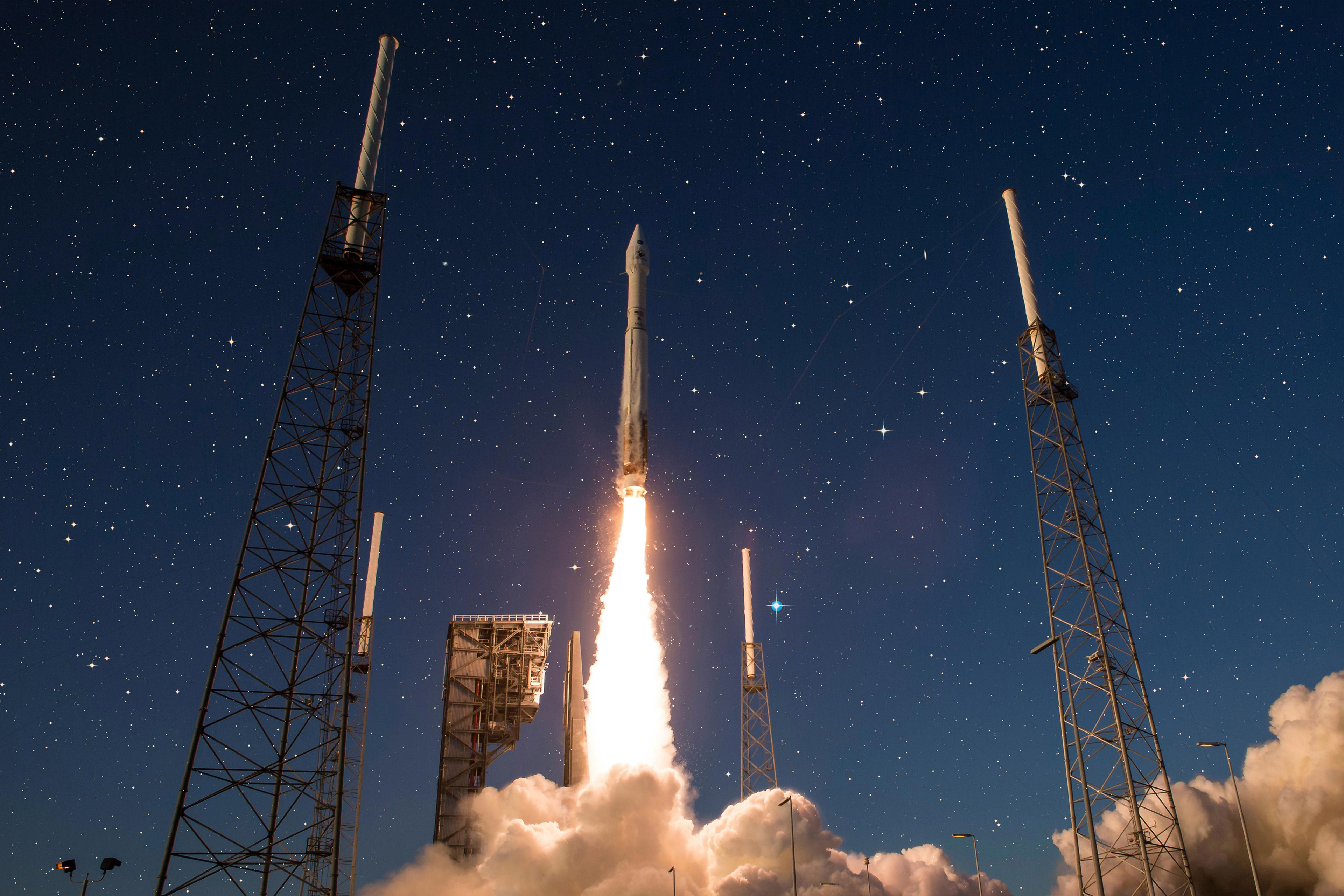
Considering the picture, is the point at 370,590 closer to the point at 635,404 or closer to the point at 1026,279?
the point at 635,404

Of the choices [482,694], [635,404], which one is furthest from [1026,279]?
[482,694]

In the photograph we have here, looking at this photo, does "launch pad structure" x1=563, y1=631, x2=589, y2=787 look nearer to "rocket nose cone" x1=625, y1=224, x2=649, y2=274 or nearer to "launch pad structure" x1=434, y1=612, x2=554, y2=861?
"launch pad structure" x1=434, y1=612, x2=554, y2=861

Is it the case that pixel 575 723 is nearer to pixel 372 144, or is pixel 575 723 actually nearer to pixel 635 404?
pixel 635 404

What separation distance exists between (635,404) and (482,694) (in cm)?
1938

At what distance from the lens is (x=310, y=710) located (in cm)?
3259

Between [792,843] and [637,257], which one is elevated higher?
[637,257]

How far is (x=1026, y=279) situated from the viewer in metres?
48.3

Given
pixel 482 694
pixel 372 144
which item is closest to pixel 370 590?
pixel 482 694

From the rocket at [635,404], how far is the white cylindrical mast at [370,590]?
1802 cm

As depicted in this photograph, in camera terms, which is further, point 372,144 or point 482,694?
point 482,694

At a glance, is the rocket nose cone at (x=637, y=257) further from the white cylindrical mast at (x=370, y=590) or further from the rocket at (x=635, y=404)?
the white cylindrical mast at (x=370, y=590)

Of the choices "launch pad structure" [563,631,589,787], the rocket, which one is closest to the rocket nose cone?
the rocket

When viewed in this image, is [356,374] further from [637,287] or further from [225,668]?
[637,287]

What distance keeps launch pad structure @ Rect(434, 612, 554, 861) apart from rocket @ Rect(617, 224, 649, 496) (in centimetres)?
1155
